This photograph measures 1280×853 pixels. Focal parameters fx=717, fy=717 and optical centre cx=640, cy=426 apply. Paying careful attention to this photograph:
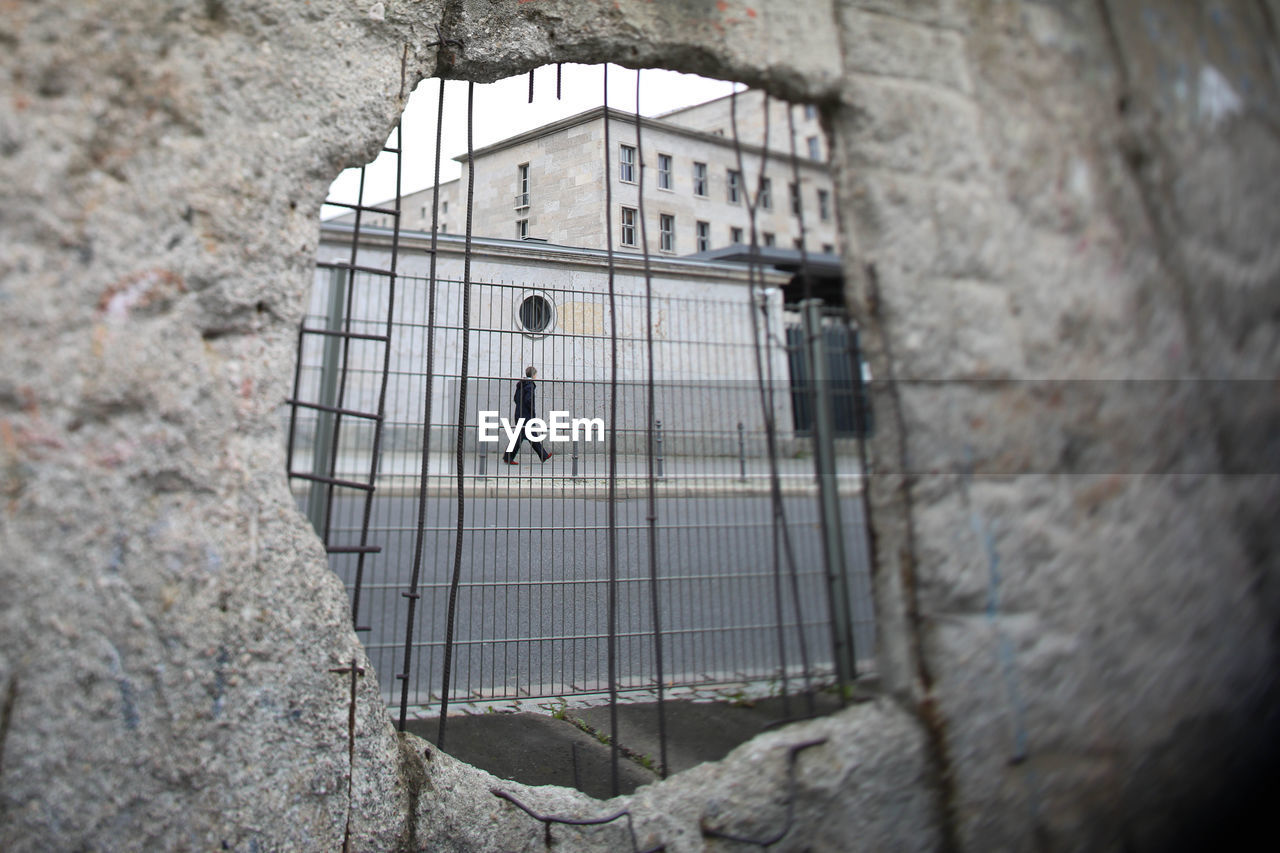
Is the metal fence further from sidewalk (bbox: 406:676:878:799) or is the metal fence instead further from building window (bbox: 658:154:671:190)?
building window (bbox: 658:154:671:190)

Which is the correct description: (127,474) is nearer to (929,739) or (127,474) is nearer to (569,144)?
(569,144)

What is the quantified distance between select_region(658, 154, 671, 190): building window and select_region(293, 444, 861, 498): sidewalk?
2.89ft

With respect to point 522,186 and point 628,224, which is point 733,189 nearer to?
point 628,224

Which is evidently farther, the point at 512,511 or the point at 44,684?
the point at 512,511

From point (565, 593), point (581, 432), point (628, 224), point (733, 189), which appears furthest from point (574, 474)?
point (733, 189)

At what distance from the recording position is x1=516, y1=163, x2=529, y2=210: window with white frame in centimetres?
204

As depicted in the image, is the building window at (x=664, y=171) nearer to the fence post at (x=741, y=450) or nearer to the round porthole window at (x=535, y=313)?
the round porthole window at (x=535, y=313)

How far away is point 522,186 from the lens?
2.05 metres

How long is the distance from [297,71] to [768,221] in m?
3.14

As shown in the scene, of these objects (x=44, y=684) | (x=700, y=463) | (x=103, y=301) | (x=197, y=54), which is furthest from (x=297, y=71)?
(x=700, y=463)

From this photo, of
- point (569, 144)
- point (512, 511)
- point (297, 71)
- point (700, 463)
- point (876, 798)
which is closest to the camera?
point (297, 71)

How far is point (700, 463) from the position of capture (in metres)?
3.50

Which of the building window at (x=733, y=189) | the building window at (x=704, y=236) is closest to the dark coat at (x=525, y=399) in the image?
the building window at (x=704, y=236)

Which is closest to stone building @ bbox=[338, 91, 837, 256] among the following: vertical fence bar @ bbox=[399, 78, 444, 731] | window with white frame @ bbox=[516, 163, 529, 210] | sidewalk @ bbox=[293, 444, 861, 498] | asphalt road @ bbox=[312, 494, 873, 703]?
window with white frame @ bbox=[516, 163, 529, 210]
